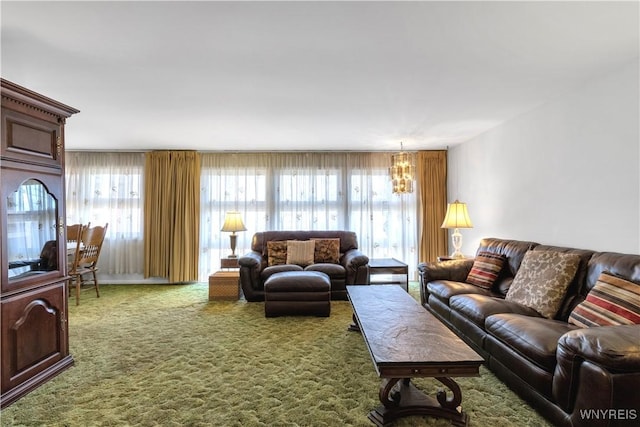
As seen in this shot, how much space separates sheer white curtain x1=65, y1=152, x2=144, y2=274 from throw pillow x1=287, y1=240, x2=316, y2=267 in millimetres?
2704

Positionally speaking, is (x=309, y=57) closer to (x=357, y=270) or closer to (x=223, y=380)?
(x=223, y=380)

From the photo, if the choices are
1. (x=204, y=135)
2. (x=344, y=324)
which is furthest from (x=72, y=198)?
(x=344, y=324)

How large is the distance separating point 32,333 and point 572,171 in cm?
457

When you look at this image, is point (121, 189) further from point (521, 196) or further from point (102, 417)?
point (521, 196)

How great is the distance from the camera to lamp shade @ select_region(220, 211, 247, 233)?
4836 millimetres

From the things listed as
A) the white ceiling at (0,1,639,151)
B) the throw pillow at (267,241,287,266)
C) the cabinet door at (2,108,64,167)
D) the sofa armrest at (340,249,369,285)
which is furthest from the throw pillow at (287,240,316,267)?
the cabinet door at (2,108,64,167)

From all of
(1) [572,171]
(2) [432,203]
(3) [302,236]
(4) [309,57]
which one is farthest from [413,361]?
→ (2) [432,203]

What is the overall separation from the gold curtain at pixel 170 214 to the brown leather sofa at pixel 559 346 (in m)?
4.00

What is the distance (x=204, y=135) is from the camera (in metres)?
4.45

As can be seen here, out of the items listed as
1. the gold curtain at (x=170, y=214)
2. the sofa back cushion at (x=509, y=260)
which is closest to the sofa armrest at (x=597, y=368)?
the sofa back cushion at (x=509, y=260)

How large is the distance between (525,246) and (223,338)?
3.16 meters

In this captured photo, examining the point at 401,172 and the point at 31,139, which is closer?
the point at 31,139

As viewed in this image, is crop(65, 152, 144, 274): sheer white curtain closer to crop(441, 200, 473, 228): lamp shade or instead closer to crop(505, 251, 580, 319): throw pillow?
crop(441, 200, 473, 228): lamp shade

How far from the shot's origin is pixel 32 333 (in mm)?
2207
